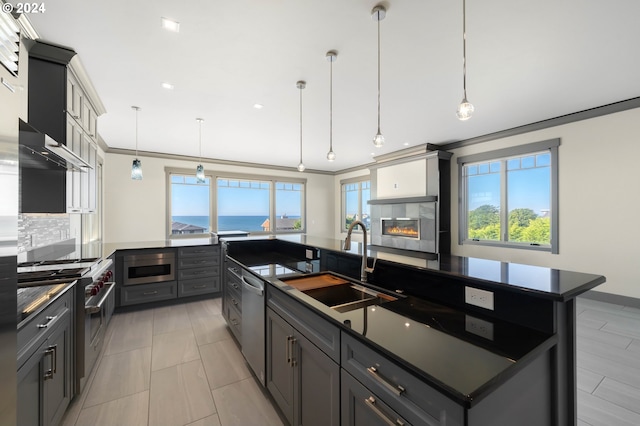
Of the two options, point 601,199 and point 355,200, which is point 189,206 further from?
point 601,199

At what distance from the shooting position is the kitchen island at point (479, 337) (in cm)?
77

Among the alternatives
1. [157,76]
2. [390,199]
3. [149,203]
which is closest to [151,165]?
[149,203]

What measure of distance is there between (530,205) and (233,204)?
641cm

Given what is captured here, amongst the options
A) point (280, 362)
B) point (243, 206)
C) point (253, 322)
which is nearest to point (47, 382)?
point (253, 322)

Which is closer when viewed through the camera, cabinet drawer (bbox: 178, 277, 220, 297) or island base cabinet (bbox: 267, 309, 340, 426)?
island base cabinet (bbox: 267, 309, 340, 426)

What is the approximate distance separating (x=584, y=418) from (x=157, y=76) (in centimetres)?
457

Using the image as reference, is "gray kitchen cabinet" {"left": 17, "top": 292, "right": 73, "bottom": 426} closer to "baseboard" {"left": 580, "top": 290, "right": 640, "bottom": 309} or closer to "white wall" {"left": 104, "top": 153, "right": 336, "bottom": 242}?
"white wall" {"left": 104, "top": 153, "right": 336, "bottom": 242}

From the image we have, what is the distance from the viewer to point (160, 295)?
156 inches

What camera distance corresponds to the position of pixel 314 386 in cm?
137

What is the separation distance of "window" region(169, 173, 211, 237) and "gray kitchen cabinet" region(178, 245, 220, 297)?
2.41 m

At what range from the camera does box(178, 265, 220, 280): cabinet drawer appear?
4133 millimetres

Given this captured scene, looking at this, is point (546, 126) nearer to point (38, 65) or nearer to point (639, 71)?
point (639, 71)

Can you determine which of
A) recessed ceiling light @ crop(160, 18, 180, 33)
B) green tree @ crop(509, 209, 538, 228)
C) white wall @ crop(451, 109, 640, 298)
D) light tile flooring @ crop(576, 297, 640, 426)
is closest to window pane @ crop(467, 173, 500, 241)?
green tree @ crop(509, 209, 538, 228)

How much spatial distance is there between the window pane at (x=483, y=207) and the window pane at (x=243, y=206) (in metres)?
5.11
